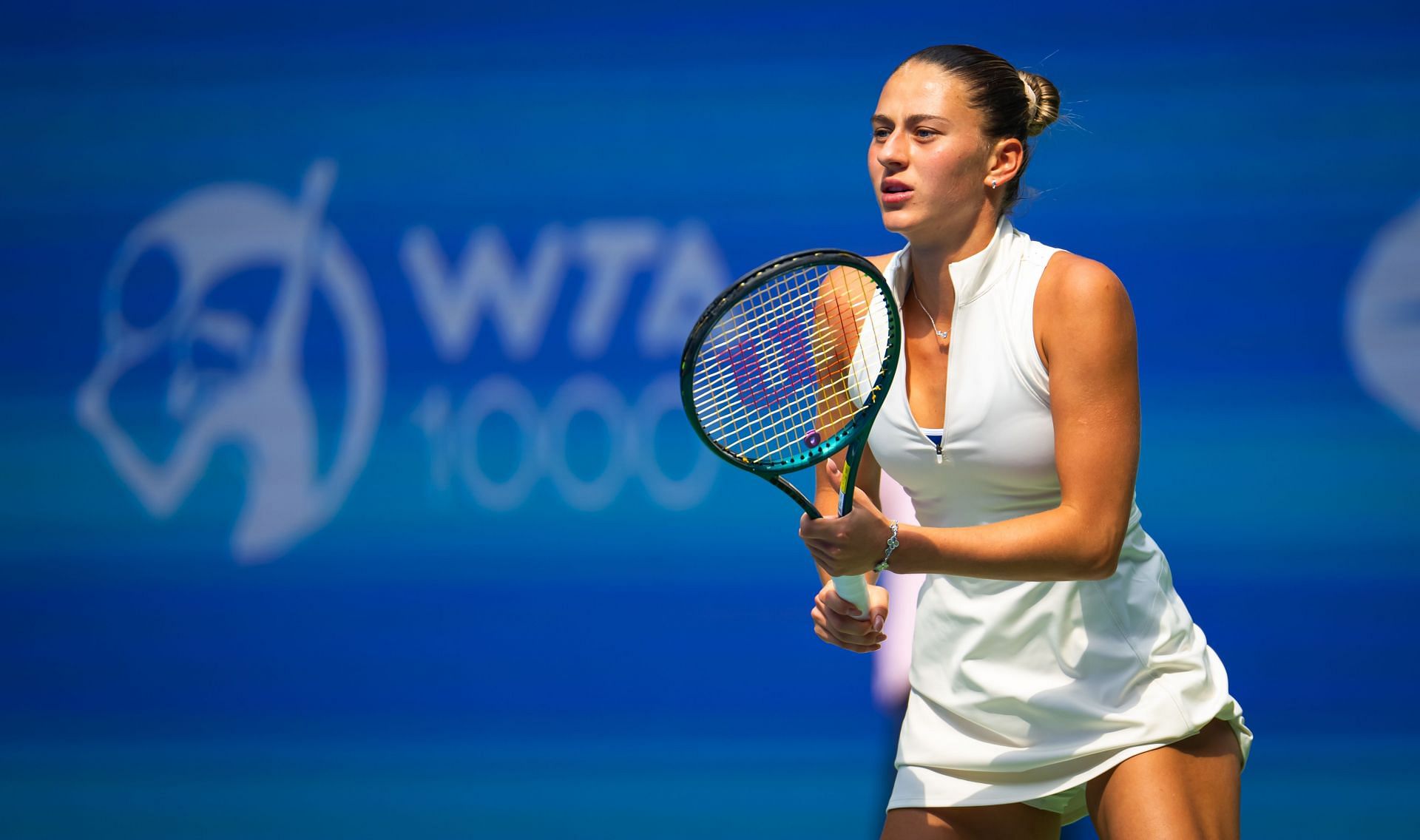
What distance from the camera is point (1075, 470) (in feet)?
5.77

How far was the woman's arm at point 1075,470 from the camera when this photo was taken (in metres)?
1.70

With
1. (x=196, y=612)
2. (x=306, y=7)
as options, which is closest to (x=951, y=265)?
(x=306, y=7)

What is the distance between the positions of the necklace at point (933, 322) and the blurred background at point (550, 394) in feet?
3.02

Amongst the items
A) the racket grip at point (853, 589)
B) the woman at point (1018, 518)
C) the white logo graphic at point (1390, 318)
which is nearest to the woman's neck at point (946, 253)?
the woman at point (1018, 518)

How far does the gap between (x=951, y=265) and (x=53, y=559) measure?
238 cm

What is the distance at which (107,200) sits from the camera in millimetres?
3230

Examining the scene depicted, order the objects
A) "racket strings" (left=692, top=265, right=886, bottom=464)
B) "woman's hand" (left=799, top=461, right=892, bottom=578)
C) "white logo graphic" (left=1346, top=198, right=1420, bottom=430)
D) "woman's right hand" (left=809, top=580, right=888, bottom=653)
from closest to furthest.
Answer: "woman's hand" (left=799, top=461, right=892, bottom=578) → "woman's right hand" (left=809, top=580, right=888, bottom=653) → "racket strings" (left=692, top=265, right=886, bottom=464) → "white logo graphic" (left=1346, top=198, right=1420, bottom=430)

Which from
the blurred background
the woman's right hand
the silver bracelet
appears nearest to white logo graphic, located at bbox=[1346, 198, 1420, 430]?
the blurred background

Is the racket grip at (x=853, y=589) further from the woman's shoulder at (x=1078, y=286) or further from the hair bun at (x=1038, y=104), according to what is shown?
the hair bun at (x=1038, y=104)

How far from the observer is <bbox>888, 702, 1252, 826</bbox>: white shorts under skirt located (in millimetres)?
1875

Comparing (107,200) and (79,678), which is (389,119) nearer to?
(107,200)

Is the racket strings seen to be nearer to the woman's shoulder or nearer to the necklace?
the necklace

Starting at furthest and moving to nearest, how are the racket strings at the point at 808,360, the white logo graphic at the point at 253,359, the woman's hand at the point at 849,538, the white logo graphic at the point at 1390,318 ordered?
the white logo graphic at the point at 253,359
the white logo graphic at the point at 1390,318
the racket strings at the point at 808,360
the woman's hand at the point at 849,538

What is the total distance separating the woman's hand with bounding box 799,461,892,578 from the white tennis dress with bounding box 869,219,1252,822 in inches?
11.4
